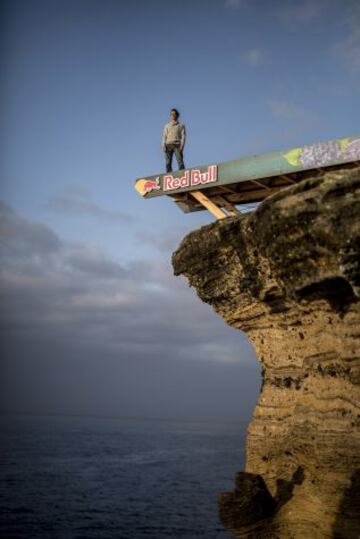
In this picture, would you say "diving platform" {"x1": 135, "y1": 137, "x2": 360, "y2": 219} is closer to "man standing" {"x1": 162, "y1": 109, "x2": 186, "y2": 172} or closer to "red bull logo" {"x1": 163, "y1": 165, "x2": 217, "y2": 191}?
"red bull logo" {"x1": 163, "y1": 165, "x2": 217, "y2": 191}

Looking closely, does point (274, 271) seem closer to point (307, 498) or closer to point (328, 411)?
point (328, 411)

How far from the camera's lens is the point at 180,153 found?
16156 mm

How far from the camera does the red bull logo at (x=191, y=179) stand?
14.4 meters

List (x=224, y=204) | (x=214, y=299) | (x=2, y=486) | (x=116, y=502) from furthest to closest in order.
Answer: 1. (x=2, y=486)
2. (x=116, y=502)
3. (x=224, y=204)
4. (x=214, y=299)

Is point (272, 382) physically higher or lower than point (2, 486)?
higher

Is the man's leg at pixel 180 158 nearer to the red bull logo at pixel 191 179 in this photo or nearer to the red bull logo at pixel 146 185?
the red bull logo at pixel 191 179

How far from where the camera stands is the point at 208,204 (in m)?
14.7

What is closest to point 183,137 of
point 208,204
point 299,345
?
point 208,204

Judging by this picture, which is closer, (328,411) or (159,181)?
(328,411)

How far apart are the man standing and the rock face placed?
3996 mm

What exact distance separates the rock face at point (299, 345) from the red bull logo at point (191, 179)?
1953 mm

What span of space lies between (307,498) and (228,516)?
196 centimetres

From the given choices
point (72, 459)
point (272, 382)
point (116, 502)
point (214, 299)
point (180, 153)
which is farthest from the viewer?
point (72, 459)

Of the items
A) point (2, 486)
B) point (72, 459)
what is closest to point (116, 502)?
point (2, 486)
